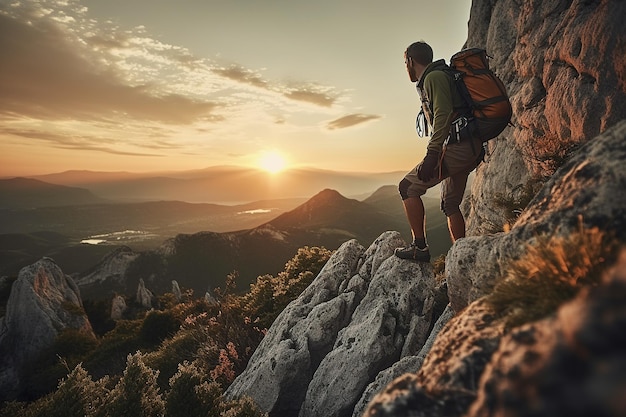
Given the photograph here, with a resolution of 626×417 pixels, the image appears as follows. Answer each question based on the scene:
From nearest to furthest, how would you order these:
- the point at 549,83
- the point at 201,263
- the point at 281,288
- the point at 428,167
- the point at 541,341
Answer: the point at 541,341 → the point at 428,167 → the point at 549,83 → the point at 281,288 → the point at 201,263

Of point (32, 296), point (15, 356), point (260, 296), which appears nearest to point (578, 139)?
point (260, 296)

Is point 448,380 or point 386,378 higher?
point 448,380

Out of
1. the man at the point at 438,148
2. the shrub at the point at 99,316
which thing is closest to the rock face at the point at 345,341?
the man at the point at 438,148

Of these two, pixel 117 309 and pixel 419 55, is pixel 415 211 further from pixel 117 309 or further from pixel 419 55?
pixel 117 309

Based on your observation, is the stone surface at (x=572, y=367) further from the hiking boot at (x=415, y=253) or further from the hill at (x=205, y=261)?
the hill at (x=205, y=261)

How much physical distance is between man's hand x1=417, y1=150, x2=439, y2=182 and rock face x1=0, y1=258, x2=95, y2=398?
3603 centimetres

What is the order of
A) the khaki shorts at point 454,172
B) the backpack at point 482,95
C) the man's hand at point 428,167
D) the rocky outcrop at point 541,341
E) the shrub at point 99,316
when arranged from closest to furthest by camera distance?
the rocky outcrop at point 541,341
the backpack at point 482,95
the man's hand at point 428,167
the khaki shorts at point 454,172
the shrub at point 99,316

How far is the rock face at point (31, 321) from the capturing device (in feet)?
92.1

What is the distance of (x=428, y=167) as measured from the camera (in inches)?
245

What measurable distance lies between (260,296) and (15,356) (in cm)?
2874

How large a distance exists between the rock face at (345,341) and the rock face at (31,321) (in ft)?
101

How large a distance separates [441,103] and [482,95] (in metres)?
0.84

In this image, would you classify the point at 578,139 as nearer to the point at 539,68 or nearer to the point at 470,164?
the point at 470,164

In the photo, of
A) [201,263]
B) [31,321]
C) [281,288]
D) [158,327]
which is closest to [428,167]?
[281,288]
